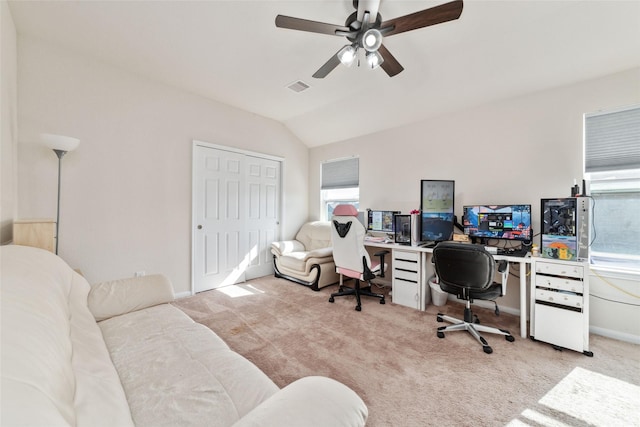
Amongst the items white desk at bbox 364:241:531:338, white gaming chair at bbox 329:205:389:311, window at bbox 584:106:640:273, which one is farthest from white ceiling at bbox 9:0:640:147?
white desk at bbox 364:241:531:338

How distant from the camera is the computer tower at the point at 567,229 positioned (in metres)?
2.24

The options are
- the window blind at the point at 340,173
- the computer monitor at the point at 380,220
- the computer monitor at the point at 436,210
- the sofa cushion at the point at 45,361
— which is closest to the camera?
the sofa cushion at the point at 45,361

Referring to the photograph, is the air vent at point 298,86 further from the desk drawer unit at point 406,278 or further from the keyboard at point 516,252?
the keyboard at point 516,252

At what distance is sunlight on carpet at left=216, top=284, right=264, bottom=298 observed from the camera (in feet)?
11.6

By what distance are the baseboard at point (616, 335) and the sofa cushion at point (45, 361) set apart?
12.4 feet

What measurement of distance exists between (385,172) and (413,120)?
869 mm

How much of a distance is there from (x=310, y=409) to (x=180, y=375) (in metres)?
0.75

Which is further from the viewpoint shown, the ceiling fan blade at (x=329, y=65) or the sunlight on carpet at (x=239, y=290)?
the sunlight on carpet at (x=239, y=290)

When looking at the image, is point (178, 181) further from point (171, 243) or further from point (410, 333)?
point (410, 333)

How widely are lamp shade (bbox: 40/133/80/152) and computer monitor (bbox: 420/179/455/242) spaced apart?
3.80 meters

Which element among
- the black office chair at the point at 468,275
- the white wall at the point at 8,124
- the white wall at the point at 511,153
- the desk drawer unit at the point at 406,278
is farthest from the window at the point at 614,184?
the white wall at the point at 8,124

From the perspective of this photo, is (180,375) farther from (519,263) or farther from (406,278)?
(519,263)

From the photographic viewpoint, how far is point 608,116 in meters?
2.43

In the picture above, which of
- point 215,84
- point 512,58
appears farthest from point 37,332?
point 512,58
